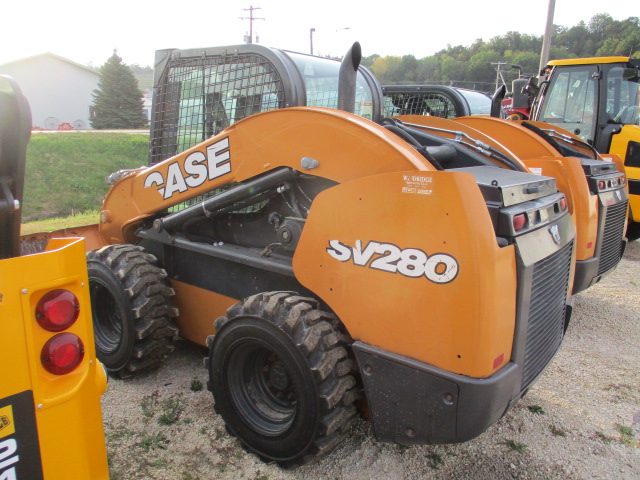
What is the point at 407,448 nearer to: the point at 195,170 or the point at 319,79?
the point at 195,170

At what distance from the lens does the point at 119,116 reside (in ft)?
125

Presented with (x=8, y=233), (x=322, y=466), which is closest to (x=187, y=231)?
(x=322, y=466)

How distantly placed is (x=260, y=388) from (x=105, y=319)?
1447 millimetres

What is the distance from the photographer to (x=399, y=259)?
2027mm

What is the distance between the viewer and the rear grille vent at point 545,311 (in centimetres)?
225

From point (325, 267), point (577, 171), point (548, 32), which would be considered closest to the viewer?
point (325, 267)

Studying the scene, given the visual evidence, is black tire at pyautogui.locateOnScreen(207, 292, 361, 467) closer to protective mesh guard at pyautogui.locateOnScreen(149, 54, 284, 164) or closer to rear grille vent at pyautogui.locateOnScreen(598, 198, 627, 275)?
protective mesh guard at pyautogui.locateOnScreen(149, 54, 284, 164)

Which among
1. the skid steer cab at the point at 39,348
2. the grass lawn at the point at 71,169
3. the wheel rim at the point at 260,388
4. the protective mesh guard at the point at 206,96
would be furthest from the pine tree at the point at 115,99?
the skid steer cab at the point at 39,348

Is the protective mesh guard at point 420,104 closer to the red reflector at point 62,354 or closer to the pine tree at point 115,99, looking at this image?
the red reflector at point 62,354

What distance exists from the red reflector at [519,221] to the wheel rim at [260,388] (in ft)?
4.13

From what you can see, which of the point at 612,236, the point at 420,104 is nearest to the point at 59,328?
the point at 612,236

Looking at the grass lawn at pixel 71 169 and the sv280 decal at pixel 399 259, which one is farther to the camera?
the grass lawn at pixel 71 169

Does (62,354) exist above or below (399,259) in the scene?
below

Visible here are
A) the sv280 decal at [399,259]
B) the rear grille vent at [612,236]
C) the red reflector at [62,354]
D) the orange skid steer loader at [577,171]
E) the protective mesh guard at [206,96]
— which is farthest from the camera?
the rear grille vent at [612,236]
